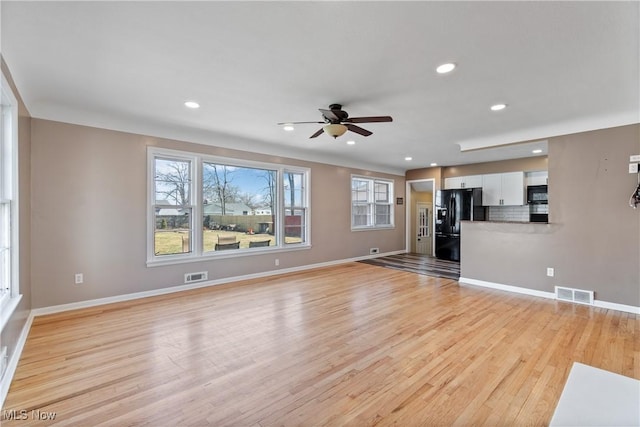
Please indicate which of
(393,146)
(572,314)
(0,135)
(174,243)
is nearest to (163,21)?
(0,135)

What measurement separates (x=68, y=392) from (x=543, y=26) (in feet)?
13.7

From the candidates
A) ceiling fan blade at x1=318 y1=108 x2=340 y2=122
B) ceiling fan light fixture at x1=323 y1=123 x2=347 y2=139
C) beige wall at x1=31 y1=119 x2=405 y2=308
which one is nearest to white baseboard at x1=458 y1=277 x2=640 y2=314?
ceiling fan light fixture at x1=323 y1=123 x2=347 y2=139

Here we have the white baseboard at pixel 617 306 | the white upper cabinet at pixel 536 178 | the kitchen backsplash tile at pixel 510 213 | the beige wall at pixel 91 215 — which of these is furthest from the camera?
the kitchen backsplash tile at pixel 510 213

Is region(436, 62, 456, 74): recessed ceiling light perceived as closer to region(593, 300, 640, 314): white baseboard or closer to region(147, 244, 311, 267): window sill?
region(593, 300, 640, 314): white baseboard

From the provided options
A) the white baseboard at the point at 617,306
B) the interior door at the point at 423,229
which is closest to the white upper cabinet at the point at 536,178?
the interior door at the point at 423,229

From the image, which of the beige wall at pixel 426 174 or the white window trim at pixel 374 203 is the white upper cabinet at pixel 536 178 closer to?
the beige wall at pixel 426 174

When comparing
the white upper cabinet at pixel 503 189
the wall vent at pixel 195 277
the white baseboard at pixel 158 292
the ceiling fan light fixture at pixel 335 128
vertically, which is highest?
the ceiling fan light fixture at pixel 335 128

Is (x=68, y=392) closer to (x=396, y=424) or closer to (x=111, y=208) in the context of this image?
(x=396, y=424)

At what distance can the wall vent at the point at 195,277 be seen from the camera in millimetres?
4672

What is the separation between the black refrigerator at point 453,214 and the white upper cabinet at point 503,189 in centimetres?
19

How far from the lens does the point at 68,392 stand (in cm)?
204

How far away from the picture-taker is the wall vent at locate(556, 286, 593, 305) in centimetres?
402

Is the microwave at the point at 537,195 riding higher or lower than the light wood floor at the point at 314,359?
higher

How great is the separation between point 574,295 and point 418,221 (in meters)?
4.97
